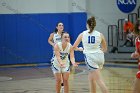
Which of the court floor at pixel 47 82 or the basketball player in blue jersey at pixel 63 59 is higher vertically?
the basketball player in blue jersey at pixel 63 59

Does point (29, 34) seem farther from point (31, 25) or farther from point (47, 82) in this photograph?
point (47, 82)

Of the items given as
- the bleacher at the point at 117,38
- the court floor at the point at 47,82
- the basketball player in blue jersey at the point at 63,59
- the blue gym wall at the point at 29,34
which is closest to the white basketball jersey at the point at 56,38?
the court floor at the point at 47,82

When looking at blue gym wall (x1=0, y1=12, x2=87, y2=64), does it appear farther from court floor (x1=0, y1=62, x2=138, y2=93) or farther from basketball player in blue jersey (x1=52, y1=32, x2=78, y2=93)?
basketball player in blue jersey (x1=52, y1=32, x2=78, y2=93)

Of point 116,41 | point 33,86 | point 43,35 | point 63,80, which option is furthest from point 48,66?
point 63,80

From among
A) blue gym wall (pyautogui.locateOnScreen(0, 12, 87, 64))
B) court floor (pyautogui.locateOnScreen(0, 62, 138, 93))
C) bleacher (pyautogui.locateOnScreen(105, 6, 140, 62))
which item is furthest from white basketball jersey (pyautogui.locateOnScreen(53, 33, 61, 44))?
bleacher (pyautogui.locateOnScreen(105, 6, 140, 62))

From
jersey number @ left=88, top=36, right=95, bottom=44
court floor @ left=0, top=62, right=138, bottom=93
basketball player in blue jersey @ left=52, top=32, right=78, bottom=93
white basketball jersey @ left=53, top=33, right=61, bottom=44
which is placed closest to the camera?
jersey number @ left=88, top=36, right=95, bottom=44

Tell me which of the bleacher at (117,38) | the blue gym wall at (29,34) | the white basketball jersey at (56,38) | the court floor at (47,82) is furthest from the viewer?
the bleacher at (117,38)

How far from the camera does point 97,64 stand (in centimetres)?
945

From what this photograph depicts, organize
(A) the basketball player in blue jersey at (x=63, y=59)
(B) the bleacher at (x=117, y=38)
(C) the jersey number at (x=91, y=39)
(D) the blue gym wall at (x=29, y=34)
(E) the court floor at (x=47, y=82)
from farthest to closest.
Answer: (B) the bleacher at (x=117, y=38), (D) the blue gym wall at (x=29, y=34), (E) the court floor at (x=47, y=82), (A) the basketball player in blue jersey at (x=63, y=59), (C) the jersey number at (x=91, y=39)

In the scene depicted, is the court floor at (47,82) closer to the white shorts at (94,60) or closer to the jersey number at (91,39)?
the white shorts at (94,60)

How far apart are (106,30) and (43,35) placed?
14.6 ft

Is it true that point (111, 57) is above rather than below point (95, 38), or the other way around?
below

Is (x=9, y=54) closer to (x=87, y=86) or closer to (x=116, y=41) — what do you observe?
(x=116, y=41)

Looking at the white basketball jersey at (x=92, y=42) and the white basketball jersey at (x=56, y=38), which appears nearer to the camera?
the white basketball jersey at (x=92, y=42)
